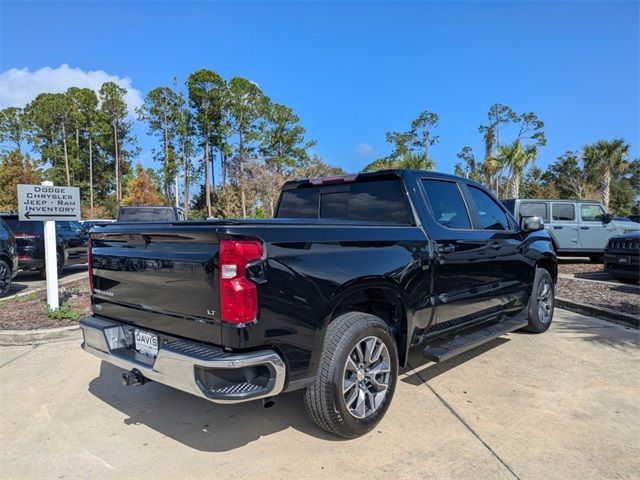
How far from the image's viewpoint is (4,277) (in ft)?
27.8

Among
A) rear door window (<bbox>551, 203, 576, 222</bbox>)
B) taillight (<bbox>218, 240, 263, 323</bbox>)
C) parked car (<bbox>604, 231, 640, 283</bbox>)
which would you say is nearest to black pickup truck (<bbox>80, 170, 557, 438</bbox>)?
taillight (<bbox>218, 240, 263, 323</bbox>)

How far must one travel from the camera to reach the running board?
361 centimetres

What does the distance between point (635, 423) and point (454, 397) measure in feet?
4.27

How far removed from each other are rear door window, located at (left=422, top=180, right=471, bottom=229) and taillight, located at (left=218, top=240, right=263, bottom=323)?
208 centimetres

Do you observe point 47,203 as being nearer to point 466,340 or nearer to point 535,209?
point 466,340

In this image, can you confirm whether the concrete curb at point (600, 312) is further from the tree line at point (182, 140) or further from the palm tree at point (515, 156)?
the tree line at point (182, 140)

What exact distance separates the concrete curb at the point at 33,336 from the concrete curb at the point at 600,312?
24.0 ft

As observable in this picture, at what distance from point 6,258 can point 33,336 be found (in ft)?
13.0

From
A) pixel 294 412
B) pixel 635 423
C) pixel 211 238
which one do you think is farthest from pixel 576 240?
pixel 211 238

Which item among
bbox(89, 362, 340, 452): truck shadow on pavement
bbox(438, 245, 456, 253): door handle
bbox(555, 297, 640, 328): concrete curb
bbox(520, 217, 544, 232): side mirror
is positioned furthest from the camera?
bbox(555, 297, 640, 328): concrete curb

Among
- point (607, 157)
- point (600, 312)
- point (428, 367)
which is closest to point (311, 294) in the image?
point (428, 367)

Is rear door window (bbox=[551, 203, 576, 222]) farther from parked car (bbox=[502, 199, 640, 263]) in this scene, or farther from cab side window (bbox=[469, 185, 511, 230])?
cab side window (bbox=[469, 185, 511, 230])

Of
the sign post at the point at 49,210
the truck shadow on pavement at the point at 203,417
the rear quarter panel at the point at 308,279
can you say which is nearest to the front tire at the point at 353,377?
the rear quarter panel at the point at 308,279

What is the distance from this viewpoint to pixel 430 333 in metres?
3.78
